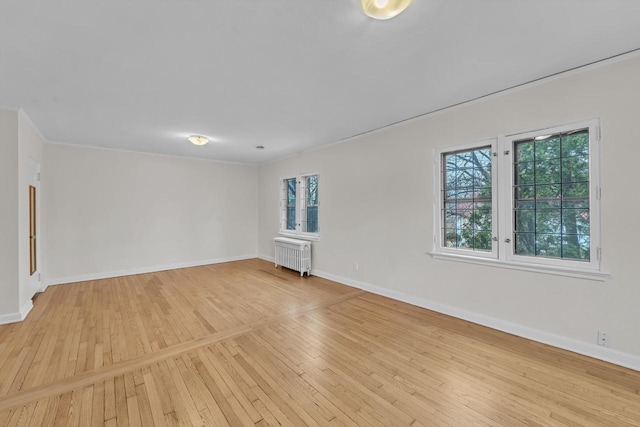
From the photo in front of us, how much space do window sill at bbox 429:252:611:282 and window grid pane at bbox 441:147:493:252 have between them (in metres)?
0.18

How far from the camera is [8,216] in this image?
3.27 meters

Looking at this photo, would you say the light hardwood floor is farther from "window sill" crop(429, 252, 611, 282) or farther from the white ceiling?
the white ceiling

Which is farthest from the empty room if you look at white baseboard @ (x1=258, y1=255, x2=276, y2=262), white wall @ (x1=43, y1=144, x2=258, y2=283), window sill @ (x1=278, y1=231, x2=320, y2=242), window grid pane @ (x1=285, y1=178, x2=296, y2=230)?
white baseboard @ (x1=258, y1=255, x2=276, y2=262)

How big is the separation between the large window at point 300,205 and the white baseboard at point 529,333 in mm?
2218

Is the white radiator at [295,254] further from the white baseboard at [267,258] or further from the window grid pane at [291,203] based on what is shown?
the white baseboard at [267,258]

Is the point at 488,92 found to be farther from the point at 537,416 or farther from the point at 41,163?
the point at 41,163

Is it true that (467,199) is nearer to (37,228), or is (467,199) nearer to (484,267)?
(484,267)

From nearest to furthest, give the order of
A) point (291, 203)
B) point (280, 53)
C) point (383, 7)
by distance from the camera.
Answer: point (383, 7), point (280, 53), point (291, 203)

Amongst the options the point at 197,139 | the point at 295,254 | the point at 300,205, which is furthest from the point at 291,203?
the point at 197,139

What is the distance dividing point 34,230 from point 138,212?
164 cm

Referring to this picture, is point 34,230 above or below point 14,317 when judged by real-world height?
above

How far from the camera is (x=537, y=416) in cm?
176

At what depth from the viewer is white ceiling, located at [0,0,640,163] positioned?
1.73 metres

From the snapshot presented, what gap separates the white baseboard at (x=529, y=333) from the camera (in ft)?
7.57
